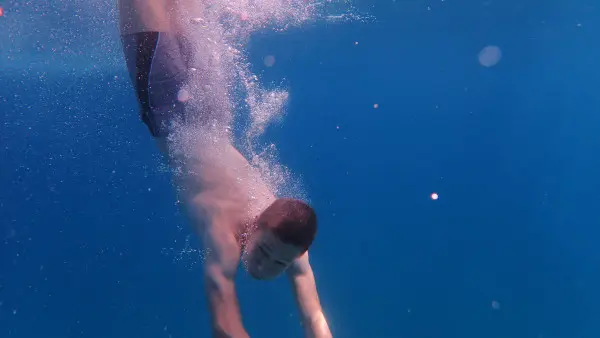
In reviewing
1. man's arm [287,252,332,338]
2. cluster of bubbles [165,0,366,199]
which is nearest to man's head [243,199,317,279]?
man's arm [287,252,332,338]

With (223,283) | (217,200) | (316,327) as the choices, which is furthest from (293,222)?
(316,327)

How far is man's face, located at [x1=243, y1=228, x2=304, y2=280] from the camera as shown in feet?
10.9

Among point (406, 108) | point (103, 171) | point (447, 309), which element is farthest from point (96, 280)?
point (406, 108)

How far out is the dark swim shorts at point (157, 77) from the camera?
5023mm

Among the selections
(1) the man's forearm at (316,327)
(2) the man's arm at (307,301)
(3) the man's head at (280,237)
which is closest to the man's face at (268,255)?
(3) the man's head at (280,237)

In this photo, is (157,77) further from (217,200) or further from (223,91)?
(217,200)

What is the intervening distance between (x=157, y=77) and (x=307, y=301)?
291cm

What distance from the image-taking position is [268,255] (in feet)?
11.2

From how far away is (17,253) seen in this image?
979 inches

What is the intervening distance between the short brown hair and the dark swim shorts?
2146 millimetres

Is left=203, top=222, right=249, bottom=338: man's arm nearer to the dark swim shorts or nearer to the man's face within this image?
the man's face

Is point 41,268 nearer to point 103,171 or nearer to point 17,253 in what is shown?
point 17,253

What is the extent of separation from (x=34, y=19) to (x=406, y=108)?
24.0 metres

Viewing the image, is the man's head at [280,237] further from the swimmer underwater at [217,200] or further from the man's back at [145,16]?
the man's back at [145,16]
